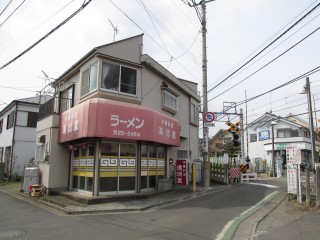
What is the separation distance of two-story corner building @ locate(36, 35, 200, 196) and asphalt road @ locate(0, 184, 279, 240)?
128 inches

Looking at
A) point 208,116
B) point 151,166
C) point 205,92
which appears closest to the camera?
point 151,166

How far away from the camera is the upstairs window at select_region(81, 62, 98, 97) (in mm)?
14908

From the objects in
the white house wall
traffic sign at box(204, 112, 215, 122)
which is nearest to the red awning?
traffic sign at box(204, 112, 215, 122)

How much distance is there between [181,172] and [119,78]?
6477 mm

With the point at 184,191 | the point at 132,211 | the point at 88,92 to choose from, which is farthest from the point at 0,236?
the point at 184,191

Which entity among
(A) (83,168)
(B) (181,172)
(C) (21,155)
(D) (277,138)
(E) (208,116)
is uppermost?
(D) (277,138)

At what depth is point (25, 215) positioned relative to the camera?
1073cm

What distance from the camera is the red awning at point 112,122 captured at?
43.4 ft

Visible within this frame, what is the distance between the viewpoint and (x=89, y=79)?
1545cm

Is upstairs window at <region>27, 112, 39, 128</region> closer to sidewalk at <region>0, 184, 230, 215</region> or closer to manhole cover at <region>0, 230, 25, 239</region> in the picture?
sidewalk at <region>0, 184, 230, 215</region>

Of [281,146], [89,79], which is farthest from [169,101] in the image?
[281,146]

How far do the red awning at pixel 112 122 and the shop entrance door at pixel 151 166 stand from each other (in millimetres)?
958

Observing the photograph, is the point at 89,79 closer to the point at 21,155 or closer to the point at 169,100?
the point at 169,100

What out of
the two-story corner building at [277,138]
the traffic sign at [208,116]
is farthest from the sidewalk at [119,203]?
the two-story corner building at [277,138]
